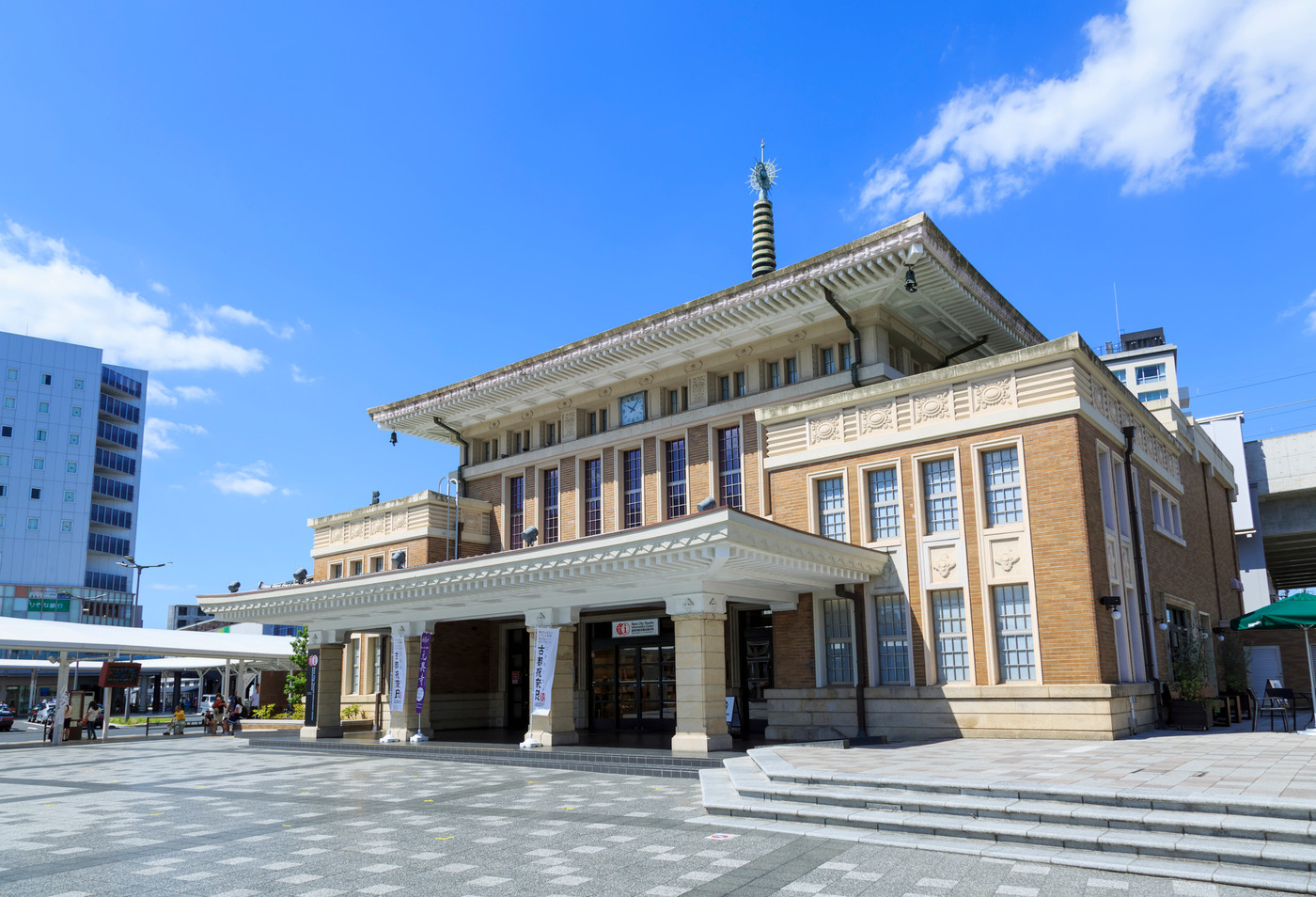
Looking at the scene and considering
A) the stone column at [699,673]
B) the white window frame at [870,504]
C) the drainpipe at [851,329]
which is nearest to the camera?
the stone column at [699,673]

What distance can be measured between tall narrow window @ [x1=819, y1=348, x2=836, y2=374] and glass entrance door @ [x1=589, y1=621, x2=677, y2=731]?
7.72 metres

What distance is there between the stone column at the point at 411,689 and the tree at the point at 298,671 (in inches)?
594

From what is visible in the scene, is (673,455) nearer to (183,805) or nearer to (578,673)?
(578,673)

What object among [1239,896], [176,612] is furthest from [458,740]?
[176,612]

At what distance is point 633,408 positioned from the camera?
82.8 feet

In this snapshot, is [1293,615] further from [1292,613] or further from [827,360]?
[827,360]

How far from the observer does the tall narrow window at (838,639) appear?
18.0 meters

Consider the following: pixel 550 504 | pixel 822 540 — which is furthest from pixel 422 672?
pixel 822 540

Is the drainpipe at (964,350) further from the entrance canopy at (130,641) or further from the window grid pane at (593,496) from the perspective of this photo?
the entrance canopy at (130,641)

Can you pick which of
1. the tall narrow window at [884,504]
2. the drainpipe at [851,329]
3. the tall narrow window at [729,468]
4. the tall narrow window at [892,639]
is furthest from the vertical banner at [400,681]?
the drainpipe at [851,329]

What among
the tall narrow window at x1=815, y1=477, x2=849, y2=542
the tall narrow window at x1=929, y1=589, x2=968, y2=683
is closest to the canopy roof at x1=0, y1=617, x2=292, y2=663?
the tall narrow window at x1=815, y1=477, x2=849, y2=542

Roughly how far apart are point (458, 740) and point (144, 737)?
15675 mm

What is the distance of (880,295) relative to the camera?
1997 cm

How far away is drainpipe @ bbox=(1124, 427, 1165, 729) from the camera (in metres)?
18.0
